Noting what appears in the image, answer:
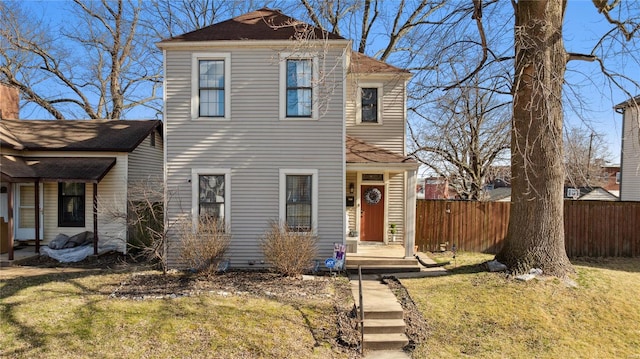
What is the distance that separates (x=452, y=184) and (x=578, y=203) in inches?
391

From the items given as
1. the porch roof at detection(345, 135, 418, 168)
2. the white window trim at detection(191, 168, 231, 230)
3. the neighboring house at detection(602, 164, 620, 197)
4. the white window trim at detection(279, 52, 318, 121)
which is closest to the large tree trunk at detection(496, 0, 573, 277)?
the porch roof at detection(345, 135, 418, 168)

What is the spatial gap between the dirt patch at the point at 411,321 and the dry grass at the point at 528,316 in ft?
0.37

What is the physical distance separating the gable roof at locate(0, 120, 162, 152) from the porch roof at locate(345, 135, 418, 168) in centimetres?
694

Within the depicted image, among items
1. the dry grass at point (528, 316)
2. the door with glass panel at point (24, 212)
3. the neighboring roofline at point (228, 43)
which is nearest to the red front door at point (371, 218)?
the dry grass at point (528, 316)

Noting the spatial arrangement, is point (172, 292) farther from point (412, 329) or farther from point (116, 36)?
point (116, 36)

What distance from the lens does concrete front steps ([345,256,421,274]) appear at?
379 inches

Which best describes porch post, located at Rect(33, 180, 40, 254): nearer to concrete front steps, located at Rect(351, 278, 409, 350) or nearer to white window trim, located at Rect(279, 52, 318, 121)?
white window trim, located at Rect(279, 52, 318, 121)

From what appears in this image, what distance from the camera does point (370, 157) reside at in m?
10.3

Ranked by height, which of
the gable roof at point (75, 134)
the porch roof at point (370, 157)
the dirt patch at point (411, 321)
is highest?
the gable roof at point (75, 134)

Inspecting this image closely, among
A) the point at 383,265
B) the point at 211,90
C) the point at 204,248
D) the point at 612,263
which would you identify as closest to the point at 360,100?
the point at 211,90

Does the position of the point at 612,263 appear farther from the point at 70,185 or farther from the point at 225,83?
the point at 70,185

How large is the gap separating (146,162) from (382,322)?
33.5 feet

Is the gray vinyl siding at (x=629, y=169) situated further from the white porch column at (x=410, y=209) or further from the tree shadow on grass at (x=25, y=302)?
the tree shadow on grass at (x=25, y=302)

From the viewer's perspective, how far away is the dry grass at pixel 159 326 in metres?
5.49
